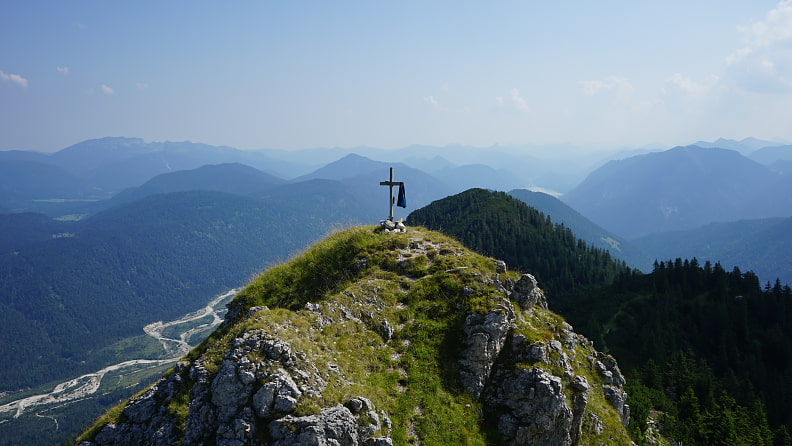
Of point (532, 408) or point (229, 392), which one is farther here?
point (532, 408)

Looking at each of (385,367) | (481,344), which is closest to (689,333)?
(481,344)

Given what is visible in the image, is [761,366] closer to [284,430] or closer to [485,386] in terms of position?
[485,386]

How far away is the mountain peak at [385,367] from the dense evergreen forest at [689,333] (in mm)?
24364

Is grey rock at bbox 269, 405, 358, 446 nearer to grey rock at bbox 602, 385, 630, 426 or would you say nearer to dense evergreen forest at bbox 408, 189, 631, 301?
grey rock at bbox 602, 385, 630, 426

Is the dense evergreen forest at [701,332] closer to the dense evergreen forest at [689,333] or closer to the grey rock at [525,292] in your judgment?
the dense evergreen forest at [689,333]

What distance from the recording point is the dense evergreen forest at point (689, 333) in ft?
156

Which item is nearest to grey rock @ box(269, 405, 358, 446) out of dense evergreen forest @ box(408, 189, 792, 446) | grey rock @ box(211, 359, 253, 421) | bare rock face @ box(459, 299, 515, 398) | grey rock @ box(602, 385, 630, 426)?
grey rock @ box(211, 359, 253, 421)

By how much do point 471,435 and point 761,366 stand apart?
105m

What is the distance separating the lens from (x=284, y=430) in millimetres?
10977

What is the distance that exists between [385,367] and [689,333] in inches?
4308

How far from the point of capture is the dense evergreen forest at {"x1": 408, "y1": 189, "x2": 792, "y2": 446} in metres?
47.5

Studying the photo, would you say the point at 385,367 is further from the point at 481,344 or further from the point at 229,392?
the point at 229,392

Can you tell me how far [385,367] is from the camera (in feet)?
50.6

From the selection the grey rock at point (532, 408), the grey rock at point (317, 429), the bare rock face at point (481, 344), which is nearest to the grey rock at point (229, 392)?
the grey rock at point (317, 429)
